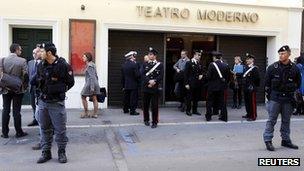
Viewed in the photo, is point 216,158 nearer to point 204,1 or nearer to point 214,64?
point 214,64

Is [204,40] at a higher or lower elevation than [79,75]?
higher

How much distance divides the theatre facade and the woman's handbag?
3.98m

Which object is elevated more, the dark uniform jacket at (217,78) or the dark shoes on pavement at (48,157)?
the dark uniform jacket at (217,78)

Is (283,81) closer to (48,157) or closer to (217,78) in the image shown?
(217,78)

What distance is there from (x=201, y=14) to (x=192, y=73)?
2700mm

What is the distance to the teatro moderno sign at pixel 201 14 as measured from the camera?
13.8m

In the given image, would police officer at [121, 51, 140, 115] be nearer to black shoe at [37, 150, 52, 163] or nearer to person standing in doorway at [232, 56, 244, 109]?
person standing in doorway at [232, 56, 244, 109]

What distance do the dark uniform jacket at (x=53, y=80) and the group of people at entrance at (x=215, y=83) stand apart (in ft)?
16.3

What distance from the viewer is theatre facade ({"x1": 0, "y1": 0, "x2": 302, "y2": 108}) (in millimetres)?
13094

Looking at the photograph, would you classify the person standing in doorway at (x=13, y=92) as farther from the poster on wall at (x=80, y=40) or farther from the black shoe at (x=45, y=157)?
the poster on wall at (x=80, y=40)

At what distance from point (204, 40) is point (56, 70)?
8.68 m

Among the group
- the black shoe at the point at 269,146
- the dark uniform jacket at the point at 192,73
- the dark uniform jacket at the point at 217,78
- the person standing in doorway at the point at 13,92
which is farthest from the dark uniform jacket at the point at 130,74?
the black shoe at the point at 269,146

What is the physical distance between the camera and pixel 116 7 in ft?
44.3

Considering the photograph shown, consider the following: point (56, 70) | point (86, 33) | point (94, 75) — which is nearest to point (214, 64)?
point (94, 75)
